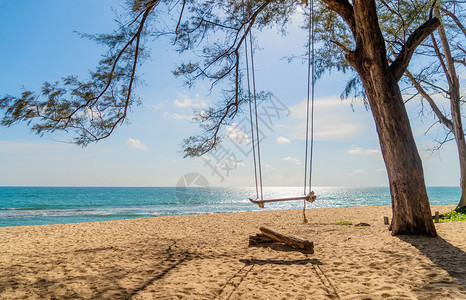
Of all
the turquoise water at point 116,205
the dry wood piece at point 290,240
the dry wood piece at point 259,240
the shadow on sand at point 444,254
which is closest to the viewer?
the shadow on sand at point 444,254

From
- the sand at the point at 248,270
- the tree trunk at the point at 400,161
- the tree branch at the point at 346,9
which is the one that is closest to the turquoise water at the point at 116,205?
the sand at the point at 248,270

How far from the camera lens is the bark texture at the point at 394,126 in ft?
15.9

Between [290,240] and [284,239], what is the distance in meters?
0.13

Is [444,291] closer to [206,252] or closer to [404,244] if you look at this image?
[404,244]

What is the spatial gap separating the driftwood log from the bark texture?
1.65 m

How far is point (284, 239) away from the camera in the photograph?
509cm

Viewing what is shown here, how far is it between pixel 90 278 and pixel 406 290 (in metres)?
3.52

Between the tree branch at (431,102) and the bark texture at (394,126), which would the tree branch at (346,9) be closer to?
the bark texture at (394,126)

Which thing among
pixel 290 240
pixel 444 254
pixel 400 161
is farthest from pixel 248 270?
pixel 400 161

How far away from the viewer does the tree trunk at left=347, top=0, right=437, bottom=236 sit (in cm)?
485

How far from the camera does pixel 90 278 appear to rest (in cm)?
359

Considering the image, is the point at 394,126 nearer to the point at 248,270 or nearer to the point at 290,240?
the point at 290,240

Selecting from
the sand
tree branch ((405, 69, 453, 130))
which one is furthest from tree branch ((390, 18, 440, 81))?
tree branch ((405, 69, 453, 130))

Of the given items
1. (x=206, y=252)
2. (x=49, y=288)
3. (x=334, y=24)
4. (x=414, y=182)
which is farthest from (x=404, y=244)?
(x=334, y=24)
